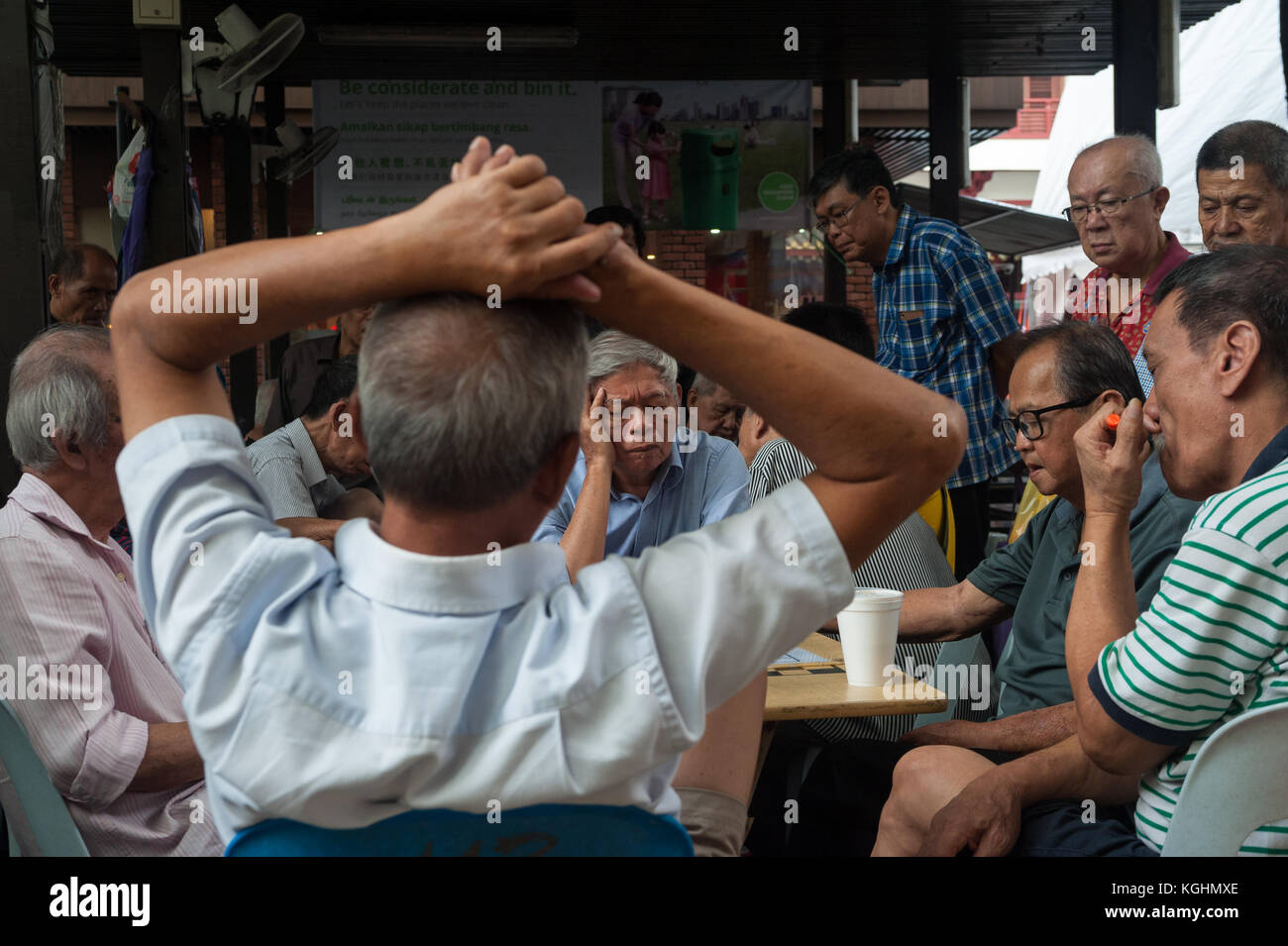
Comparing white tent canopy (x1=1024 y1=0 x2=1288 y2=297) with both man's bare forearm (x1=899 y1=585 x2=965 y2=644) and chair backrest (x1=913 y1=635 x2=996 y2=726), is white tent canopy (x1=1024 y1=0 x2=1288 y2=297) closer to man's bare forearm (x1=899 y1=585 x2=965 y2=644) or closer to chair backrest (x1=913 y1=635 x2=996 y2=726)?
chair backrest (x1=913 y1=635 x2=996 y2=726)

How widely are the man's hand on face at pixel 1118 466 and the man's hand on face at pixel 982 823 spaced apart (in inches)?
20.1

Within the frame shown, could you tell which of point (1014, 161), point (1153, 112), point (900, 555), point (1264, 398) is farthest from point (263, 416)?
point (1014, 161)

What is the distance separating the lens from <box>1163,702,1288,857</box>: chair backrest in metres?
1.55

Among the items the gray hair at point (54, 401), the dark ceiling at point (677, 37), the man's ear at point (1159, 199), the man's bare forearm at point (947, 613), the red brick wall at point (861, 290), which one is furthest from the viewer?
the red brick wall at point (861, 290)

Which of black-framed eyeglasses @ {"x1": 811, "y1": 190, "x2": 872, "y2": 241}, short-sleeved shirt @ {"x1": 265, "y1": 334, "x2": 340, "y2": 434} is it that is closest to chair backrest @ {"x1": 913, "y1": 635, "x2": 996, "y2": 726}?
black-framed eyeglasses @ {"x1": 811, "y1": 190, "x2": 872, "y2": 241}

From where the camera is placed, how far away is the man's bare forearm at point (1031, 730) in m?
2.26

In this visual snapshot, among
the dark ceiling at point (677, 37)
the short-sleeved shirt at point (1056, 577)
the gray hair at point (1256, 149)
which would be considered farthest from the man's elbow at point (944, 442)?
the dark ceiling at point (677, 37)

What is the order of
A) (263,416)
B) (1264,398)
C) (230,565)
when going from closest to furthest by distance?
(230,565)
(1264,398)
(263,416)

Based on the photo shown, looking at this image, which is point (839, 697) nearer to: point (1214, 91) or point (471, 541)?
point (471, 541)

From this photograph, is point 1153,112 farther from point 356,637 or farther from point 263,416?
point 356,637

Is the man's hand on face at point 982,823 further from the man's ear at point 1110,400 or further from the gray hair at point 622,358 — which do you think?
the gray hair at point 622,358

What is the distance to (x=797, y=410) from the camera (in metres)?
1.05

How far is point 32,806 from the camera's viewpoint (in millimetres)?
1808

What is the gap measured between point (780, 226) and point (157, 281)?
24.2 ft
